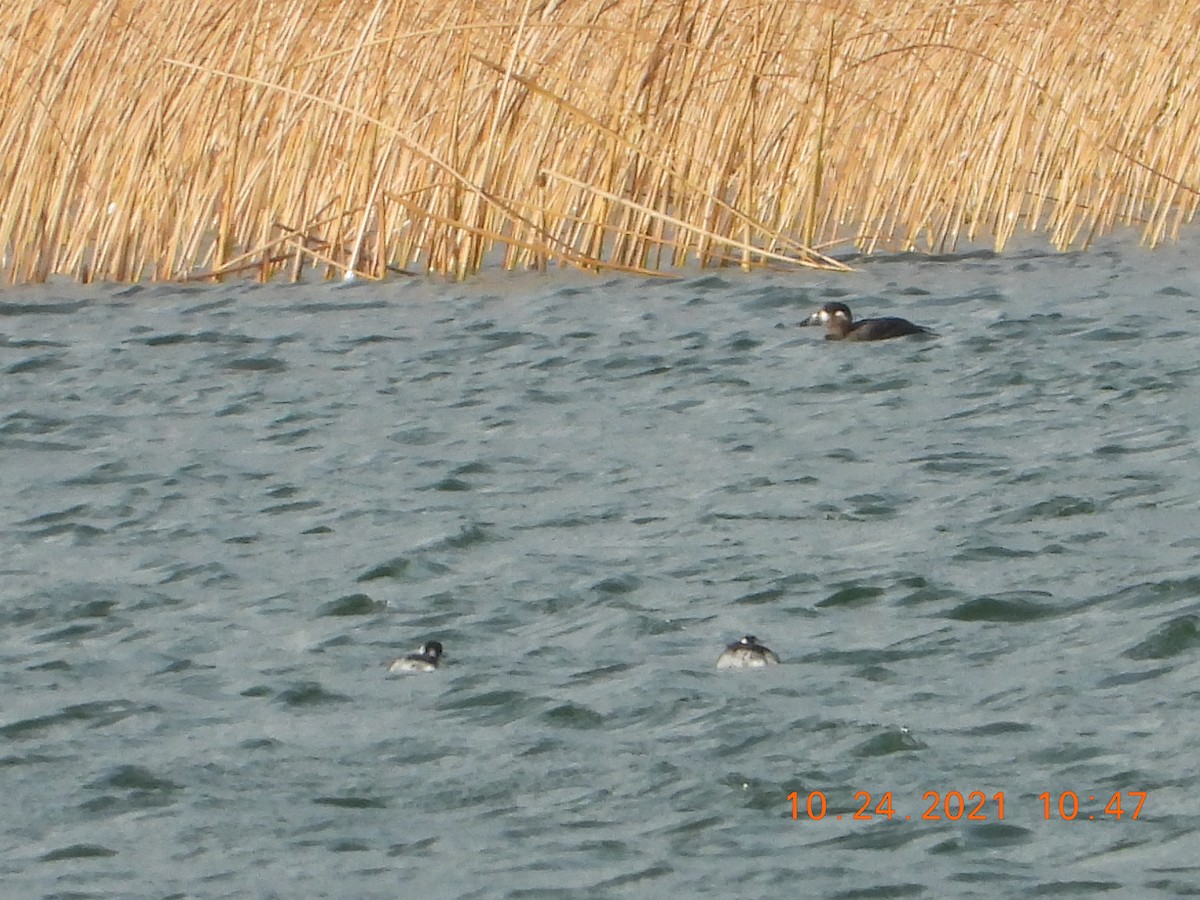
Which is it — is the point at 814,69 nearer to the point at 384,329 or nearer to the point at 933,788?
the point at 384,329

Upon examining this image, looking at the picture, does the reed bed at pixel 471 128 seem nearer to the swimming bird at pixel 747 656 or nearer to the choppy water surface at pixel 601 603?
the choppy water surface at pixel 601 603

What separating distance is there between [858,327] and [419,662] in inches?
157

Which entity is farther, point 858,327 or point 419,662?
point 858,327

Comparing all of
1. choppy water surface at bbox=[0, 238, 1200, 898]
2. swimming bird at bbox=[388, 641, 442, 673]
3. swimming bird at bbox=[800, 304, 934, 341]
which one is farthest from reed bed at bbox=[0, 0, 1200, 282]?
swimming bird at bbox=[388, 641, 442, 673]

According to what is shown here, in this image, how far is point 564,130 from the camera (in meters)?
9.90

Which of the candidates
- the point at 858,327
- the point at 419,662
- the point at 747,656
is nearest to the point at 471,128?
the point at 858,327

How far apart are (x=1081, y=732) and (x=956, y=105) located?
6.75 m

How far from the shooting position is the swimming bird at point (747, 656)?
4672 mm

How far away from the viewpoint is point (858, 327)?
27.7 ft

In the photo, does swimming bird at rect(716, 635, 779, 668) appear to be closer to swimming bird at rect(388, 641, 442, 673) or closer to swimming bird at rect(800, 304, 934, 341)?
swimming bird at rect(388, 641, 442, 673)
